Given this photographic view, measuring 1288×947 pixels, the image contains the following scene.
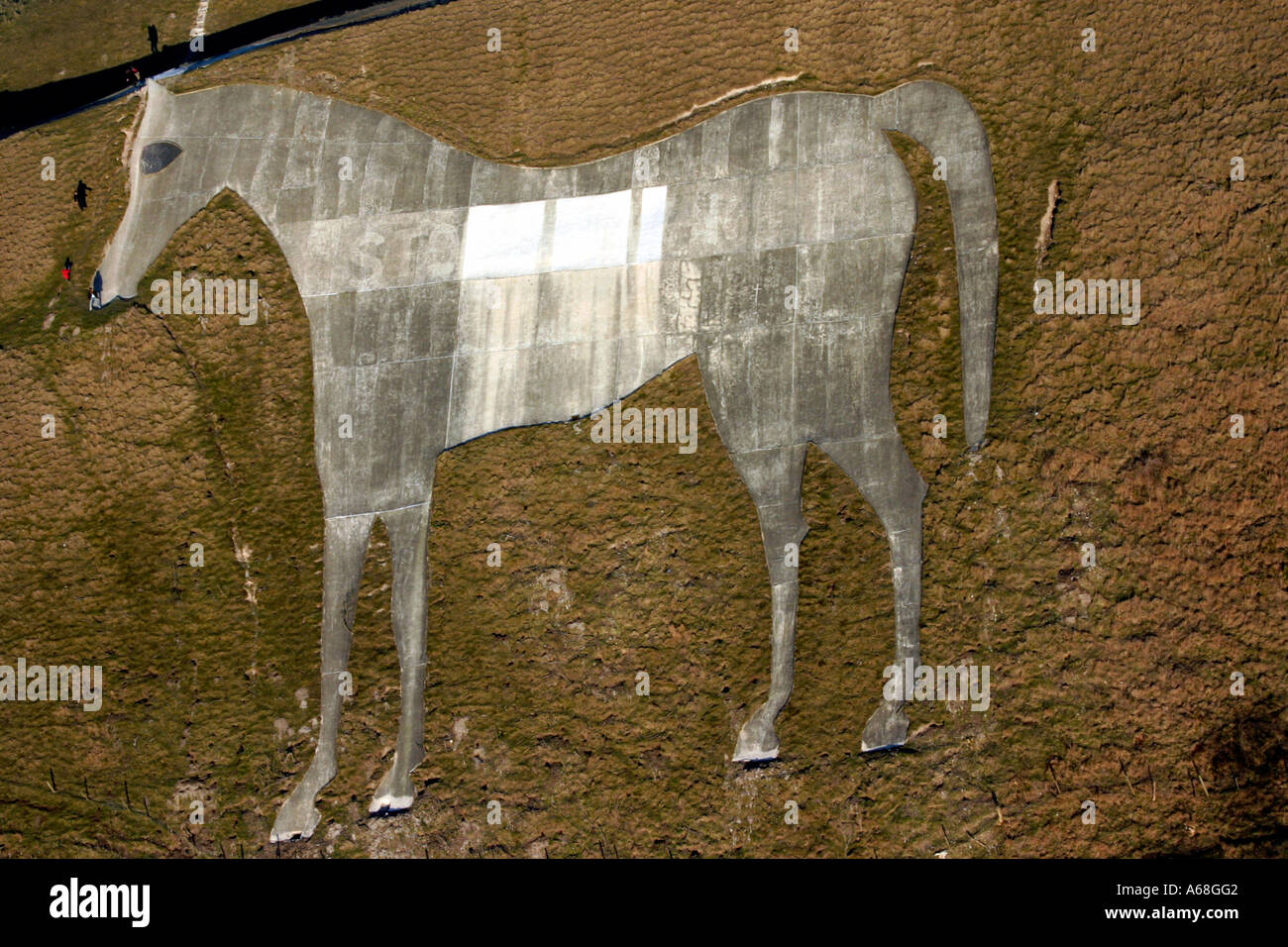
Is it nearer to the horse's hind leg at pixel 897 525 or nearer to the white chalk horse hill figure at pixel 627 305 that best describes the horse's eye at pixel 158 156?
the white chalk horse hill figure at pixel 627 305

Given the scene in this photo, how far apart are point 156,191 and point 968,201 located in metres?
25.1

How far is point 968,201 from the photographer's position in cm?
2350

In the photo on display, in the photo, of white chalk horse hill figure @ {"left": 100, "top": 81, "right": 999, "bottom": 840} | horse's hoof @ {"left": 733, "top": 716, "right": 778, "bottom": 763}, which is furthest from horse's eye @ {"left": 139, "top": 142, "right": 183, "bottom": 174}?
horse's hoof @ {"left": 733, "top": 716, "right": 778, "bottom": 763}

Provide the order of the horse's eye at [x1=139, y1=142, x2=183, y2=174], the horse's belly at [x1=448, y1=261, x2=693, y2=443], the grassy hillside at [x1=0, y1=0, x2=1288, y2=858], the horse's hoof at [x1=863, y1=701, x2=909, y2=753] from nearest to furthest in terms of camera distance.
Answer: the grassy hillside at [x1=0, y1=0, x2=1288, y2=858] < the horse's hoof at [x1=863, y1=701, x2=909, y2=753] < the horse's belly at [x1=448, y1=261, x2=693, y2=443] < the horse's eye at [x1=139, y1=142, x2=183, y2=174]

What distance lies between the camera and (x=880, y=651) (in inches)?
848

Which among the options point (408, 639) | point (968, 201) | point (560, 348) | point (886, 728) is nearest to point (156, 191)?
point (560, 348)

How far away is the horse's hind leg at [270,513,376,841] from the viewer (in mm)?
22203

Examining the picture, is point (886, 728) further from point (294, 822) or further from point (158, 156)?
point (158, 156)

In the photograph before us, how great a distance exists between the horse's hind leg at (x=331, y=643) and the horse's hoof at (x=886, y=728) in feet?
45.3

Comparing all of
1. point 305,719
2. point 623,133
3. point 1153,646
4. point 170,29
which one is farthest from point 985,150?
point 170,29

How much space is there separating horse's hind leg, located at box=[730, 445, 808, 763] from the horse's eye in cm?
2101

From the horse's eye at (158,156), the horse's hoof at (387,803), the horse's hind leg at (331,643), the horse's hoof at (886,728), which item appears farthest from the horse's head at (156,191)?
the horse's hoof at (886,728)

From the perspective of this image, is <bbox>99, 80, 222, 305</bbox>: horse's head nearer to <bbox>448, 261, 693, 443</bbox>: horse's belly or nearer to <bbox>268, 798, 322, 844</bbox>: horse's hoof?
<bbox>448, 261, 693, 443</bbox>: horse's belly

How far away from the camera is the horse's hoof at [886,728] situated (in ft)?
69.2
